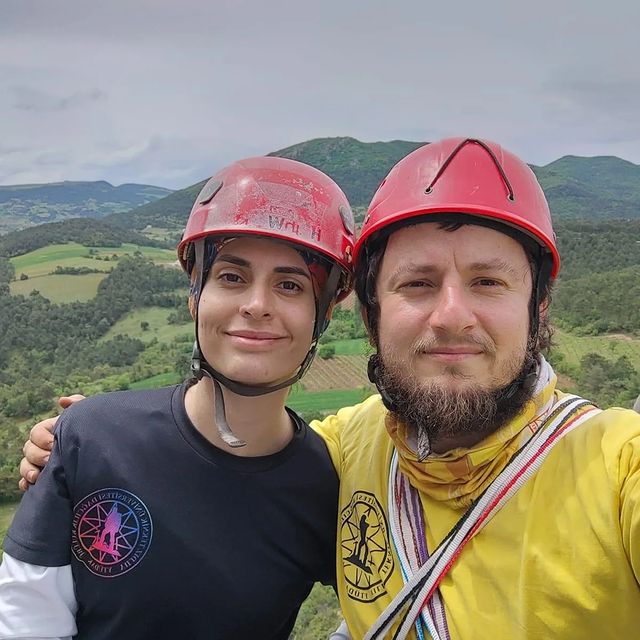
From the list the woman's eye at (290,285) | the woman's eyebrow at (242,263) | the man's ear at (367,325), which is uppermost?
the woman's eyebrow at (242,263)

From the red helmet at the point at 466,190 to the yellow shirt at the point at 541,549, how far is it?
0.85 meters

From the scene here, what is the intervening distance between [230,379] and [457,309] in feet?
3.74

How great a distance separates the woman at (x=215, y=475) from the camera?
2473 mm

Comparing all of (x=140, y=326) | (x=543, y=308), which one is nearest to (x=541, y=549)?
(x=543, y=308)

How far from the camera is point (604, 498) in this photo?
1909 mm

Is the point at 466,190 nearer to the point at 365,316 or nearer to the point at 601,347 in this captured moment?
the point at 365,316

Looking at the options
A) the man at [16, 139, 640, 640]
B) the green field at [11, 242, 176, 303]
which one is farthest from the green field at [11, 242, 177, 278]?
the man at [16, 139, 640, 640]

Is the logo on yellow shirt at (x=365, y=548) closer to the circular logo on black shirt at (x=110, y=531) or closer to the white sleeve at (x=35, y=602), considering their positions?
the circular logo on black shirt at (x=110, y=531)

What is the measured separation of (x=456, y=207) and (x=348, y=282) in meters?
0.89

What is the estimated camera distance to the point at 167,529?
252 cm

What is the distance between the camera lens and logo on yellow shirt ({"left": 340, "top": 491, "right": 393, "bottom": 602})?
7.73 ft

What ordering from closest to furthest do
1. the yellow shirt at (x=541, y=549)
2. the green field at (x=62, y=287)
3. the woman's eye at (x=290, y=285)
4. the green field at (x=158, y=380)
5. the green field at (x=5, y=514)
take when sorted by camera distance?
the yellow shirt at (x=541, y=549)
the woman's eye at (x=290, y=285)
the green field at (x=5, y=514)
the green field at (x=158, y=380)
the green field at (x=62, y=287)

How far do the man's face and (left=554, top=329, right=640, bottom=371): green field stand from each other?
56.6 m

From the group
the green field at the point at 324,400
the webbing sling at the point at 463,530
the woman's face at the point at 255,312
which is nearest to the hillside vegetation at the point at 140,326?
the green field at the point at 324,400
